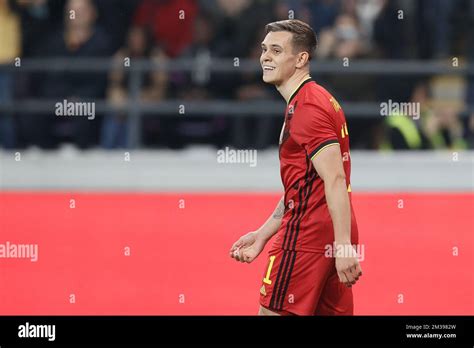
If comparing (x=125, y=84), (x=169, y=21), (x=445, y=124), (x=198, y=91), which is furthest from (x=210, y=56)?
(x=445, y=124)

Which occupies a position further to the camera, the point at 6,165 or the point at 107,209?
the point at 6,165

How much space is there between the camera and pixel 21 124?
15.2 meters

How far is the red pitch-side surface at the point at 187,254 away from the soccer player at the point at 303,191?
2.71m

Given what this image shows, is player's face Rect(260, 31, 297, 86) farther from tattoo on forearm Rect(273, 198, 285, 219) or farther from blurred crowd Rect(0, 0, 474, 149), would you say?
blurred crowd Rect(0, 0, 474, 149)

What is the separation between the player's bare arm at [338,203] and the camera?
593 cm

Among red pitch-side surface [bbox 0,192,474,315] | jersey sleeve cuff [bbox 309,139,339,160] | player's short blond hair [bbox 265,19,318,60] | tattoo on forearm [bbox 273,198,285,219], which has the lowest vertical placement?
red pitch-side surface [bbox 0,192,474,315]

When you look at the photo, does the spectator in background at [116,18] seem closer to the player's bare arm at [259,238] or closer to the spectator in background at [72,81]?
the spectator in background at [72,81]

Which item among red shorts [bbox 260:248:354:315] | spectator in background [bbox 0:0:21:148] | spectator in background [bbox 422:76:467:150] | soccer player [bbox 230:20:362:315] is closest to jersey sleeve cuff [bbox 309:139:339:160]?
soccer player [bbox 230:20:362:315]

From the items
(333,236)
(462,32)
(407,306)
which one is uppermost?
(462,32)

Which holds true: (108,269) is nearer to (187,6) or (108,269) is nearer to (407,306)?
(407,306)

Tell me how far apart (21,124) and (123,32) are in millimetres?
1694

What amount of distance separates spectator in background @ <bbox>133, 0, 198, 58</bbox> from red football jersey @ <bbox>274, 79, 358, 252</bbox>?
29.9 feet

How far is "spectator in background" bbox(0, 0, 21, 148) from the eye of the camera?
15.2 meters
